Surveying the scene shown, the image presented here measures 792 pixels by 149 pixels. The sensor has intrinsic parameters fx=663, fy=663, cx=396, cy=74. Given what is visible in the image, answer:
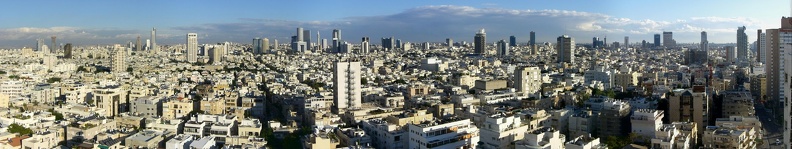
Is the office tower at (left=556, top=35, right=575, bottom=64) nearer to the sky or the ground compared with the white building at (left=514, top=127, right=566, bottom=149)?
nearer to the sky

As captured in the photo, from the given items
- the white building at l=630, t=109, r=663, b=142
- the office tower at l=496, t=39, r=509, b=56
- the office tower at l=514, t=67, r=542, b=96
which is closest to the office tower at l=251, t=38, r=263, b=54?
the office tower at l=496, t=39, r=509, b=56

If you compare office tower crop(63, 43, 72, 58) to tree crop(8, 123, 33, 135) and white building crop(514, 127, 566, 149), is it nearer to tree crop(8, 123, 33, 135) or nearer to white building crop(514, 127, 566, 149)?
tree crop(8, 123, 33, 135)

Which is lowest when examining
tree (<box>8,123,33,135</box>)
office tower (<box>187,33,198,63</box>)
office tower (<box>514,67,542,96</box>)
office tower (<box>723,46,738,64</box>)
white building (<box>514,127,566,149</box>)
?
tree (<box>8,123,33,135</box>)

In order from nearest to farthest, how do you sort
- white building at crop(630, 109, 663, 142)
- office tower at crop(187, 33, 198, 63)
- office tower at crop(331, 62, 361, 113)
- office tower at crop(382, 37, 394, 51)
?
white building at crop(630, 109, 663, 142), office tower at crop(331, 62, 361, 113), office tower at crop(187, 33, 198, 63), office tower at crop(382, 37, 394, 51)

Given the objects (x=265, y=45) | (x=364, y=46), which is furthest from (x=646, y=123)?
(x=265, y=45)

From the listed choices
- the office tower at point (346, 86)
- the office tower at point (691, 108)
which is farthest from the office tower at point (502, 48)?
the office tower at point (691, 108)

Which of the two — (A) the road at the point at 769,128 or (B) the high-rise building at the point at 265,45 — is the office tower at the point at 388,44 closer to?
(B) the high-rise building at the point at 265,45

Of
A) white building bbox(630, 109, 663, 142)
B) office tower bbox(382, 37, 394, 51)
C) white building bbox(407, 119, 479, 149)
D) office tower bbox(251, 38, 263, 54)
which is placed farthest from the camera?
office tower bbox(382, 37, 394, 51)

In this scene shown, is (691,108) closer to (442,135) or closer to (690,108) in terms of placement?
(690,108)
